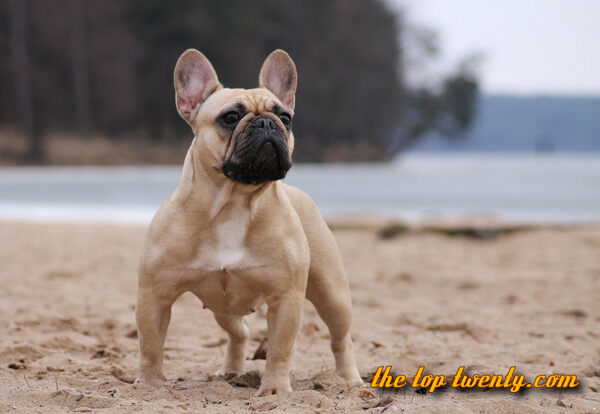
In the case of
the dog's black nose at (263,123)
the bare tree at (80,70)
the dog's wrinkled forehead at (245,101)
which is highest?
the bare tree at (80,70)

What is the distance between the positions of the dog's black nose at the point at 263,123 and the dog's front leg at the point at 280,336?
0.72 metres

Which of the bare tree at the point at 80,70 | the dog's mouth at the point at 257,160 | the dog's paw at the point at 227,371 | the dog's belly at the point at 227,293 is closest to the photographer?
the dog's mouth at the point at 257,160

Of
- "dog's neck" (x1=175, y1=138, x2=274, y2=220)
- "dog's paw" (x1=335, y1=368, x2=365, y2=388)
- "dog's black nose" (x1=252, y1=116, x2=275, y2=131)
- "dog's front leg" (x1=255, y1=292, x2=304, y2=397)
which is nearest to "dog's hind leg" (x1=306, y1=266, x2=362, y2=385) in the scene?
"dog's paw" (x1=335, y1=368, x2=365, y2=388)

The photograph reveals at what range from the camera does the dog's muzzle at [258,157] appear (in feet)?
9.23

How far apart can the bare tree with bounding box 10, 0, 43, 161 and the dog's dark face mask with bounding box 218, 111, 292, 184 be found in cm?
1956

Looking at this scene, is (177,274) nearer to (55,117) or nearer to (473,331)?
(473,331)

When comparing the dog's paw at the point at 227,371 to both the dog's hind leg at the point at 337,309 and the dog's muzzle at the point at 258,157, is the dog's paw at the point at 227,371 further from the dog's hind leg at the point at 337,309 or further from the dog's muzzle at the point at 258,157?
the dog's muzzle at the point at 258,157

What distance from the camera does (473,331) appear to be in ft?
15.2

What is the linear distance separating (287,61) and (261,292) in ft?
3.79

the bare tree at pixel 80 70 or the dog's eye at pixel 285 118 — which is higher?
the bare tree at pixel 80 70

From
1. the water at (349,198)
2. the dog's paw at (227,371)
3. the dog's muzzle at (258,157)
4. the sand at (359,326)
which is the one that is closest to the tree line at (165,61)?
the water at (349,198)

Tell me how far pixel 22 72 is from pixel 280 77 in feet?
67.3

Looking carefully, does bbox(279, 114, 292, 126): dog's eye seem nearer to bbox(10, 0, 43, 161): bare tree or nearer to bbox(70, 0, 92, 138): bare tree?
bbox(10, 0, 43, 161): bare tree

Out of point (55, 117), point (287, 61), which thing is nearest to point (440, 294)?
point (287, 61)
